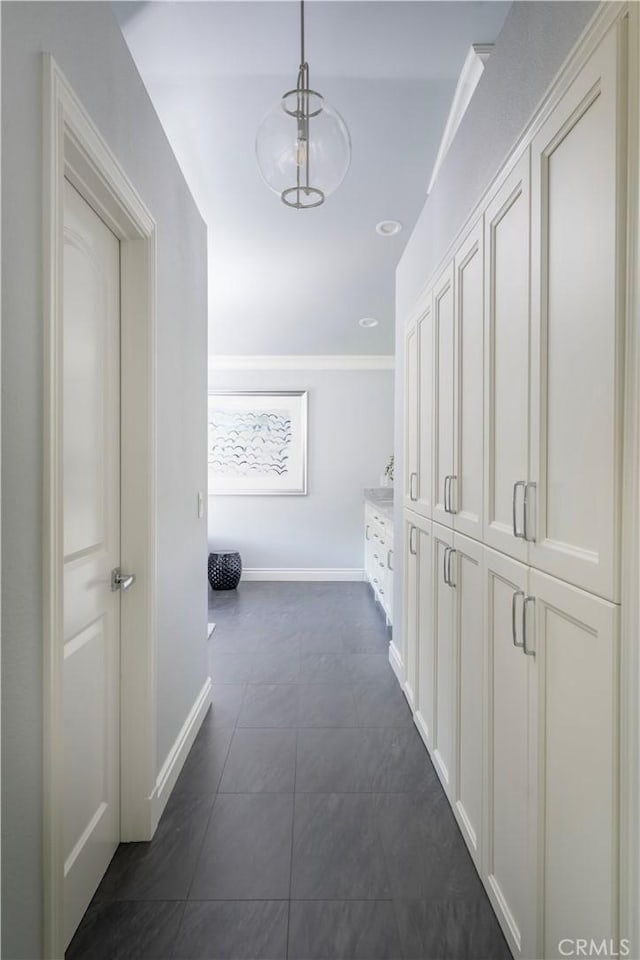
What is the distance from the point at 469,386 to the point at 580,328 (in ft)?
2.31

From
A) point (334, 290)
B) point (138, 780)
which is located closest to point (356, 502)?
point (334, 290)

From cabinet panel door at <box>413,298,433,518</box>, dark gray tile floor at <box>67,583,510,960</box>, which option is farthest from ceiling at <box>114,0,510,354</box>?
dark gray tile floor at <box>67,583,510,960</box>

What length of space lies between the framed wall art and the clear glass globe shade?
3.98 m

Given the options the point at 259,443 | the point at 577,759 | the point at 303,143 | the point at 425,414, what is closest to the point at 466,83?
the point at 303,143

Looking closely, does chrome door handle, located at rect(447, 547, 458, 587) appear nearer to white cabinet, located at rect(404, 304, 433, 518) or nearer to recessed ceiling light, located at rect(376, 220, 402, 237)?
white cabinet, located at rect(404, 304, 433, 518)

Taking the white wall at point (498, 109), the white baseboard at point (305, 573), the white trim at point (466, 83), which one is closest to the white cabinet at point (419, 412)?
the white wall at point (498, 109)

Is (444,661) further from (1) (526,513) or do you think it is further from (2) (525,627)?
(1) (526,513)

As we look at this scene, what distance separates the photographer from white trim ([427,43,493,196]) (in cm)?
189

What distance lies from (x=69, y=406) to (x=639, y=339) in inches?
49.9

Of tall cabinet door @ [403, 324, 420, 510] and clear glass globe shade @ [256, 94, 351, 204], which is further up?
clear glass globe shade @ [256, 94, 351, 204]

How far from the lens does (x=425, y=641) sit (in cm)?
226

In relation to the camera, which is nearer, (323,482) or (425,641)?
(425,641)

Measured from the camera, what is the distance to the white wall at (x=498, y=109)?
107cm

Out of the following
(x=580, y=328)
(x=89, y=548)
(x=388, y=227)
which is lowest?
(x=89, y=548)
